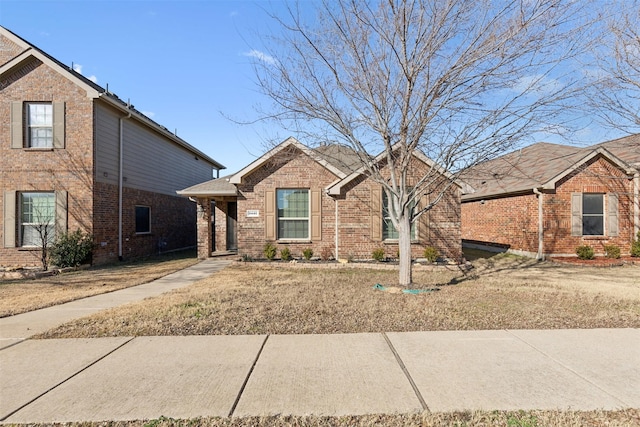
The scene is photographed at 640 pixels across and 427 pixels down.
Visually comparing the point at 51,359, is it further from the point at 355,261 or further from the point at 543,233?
the point at 543,233

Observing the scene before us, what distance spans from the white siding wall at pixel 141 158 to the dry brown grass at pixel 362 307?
6.86 meters

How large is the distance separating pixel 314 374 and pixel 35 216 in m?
12.9

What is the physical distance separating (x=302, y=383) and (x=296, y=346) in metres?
0.95

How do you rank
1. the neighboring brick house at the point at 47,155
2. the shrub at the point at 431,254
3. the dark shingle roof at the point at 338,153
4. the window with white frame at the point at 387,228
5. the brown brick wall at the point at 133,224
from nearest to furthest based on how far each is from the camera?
the dark shingle roof at the point at 338,153
the shrub at the point at 431,254
the neighboring brick house at the point at 47,155
the window with white frame at the point at 387,228
the brown brick wall at the point at 133,224

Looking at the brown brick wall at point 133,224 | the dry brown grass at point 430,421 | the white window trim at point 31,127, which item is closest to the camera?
the dry brown grass at point 430,421

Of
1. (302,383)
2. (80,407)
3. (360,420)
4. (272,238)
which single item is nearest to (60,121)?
(272,238)

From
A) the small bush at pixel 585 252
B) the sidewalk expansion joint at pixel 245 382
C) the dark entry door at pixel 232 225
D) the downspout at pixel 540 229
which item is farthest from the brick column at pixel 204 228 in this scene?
the small bush at pixel 585 252

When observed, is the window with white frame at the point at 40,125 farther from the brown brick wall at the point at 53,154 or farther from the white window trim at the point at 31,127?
the brown brick wall at the point at 53,154

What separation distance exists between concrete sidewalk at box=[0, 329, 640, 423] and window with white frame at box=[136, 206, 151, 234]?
11.0 metres

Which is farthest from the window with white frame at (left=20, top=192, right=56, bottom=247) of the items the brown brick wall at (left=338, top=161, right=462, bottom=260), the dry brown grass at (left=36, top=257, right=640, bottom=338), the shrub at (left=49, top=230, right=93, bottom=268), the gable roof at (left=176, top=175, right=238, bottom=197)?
the brown brick wall at (left=338, top=161, right=462, bottom=260)

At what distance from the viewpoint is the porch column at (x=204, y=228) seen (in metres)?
13.8

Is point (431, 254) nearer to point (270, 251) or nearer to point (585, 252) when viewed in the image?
point (270, 251)

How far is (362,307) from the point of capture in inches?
237

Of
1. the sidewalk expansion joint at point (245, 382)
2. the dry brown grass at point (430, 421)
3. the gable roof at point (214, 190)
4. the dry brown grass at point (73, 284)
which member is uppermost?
the gable roof at point (214, 190)
